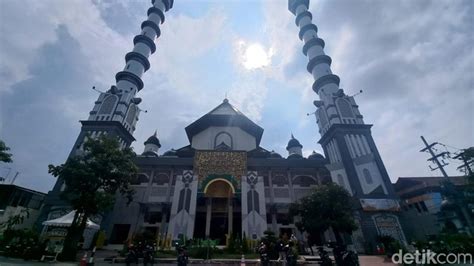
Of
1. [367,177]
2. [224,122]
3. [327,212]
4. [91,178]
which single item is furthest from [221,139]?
[91,178]

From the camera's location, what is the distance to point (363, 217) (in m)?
20.5

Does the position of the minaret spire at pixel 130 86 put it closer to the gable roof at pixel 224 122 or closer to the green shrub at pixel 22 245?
the gable roof at pixel 224 122

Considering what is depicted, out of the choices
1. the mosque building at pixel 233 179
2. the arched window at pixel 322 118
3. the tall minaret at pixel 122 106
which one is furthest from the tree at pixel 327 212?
the tall minaret at pixel 122 106

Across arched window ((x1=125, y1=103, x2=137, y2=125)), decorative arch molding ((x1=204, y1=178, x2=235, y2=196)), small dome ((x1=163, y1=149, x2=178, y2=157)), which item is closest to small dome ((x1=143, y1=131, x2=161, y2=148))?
small dome ((x1=163, y1=149, x2=178, y2=157))

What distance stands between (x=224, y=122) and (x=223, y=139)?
267 cm

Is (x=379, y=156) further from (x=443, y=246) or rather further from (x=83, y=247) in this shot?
(x=83, y=247)

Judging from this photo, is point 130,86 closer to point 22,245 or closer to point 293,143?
point 22,245

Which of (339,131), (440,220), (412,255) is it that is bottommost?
(412,255)

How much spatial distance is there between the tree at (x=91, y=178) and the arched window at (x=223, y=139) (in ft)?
47.8

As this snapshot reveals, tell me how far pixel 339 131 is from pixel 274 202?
10.6m

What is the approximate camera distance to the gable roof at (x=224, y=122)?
103 feet

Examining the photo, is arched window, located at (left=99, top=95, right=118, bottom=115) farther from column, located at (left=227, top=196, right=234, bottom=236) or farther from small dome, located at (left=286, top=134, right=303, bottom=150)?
small dome, located at (left=286, top=134, right=303, bottom=150)

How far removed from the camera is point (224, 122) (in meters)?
31.3

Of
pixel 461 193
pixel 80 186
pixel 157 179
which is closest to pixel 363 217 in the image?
pixel 461 193
